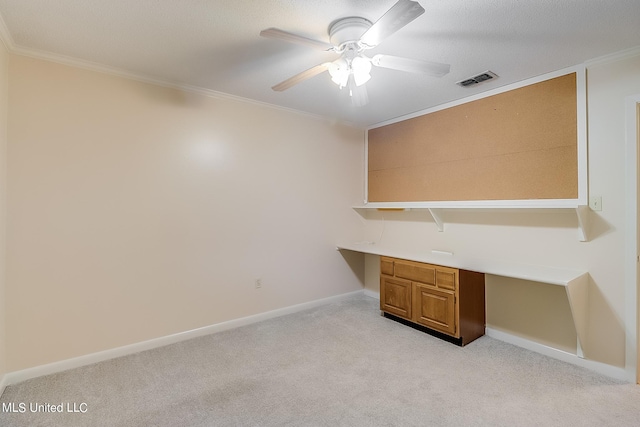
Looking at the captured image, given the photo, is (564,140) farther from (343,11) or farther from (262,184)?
(262,184)

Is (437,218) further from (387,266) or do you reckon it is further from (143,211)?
(143,211)

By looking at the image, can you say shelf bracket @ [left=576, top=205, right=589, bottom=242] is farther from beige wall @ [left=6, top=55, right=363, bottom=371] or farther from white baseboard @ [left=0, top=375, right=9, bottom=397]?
white baseboard @ [left=0, top=375, right=9, bottom=397]

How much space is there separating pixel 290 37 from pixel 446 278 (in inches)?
91.5

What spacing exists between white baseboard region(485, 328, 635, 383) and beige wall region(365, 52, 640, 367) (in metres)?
0.04

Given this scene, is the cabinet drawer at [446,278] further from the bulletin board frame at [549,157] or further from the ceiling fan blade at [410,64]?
the ceiling fan blade at [410,64]

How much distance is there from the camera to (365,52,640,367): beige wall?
2219 millimetres

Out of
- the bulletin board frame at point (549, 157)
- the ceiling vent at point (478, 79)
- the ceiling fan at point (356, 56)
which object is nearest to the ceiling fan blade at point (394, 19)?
the ceiling fan at point (356, 56)

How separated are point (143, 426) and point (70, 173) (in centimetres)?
187

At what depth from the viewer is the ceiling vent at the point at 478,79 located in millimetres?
2531

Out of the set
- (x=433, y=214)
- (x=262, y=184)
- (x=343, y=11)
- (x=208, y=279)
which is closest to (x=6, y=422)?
(x=208, y=279)

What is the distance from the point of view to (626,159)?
2.17m

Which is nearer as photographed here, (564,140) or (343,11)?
(343,11)

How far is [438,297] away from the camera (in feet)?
9.36

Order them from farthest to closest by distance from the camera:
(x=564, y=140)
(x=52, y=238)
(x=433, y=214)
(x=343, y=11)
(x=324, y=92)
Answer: (x=433, y=214) → (x=324, y=92) → (x=564, y=140) → (x=52, y=238) → (x=343, y=11)
